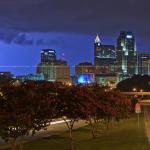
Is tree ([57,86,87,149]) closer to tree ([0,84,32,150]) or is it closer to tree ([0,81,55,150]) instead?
tree ([0,81,55,150])

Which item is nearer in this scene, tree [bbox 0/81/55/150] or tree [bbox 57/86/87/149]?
tree [bbox 0/81/55/150]

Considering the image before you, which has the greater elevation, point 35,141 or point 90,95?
point 90,95

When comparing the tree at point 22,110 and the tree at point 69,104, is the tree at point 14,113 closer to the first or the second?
the tree at point 22,110

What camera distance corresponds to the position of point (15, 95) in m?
25.1

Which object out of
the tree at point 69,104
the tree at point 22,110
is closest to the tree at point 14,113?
the tree at point 22,110

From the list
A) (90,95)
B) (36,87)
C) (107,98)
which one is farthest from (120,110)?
(36,87)

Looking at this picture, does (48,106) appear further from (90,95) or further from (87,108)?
(90,95)

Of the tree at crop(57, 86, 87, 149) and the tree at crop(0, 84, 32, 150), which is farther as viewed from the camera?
the tree at crop(57, 86, 87, 149)

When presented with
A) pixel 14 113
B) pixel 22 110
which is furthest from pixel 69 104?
pixel 14 113

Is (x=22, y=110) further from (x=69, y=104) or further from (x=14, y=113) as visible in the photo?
(x=69, y=104)

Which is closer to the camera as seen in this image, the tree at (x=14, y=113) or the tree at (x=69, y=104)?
the tree at (x=14, y=113)

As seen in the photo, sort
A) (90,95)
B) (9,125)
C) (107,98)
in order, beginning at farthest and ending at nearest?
(107,98), (90,95), (9,125)

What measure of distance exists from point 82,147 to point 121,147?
2.18 metres

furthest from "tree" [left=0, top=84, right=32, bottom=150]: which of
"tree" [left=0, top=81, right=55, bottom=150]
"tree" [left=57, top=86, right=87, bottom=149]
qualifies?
"tree" [left=57, top=86, right=87, bottom=149]
